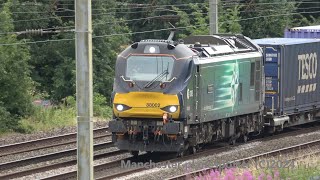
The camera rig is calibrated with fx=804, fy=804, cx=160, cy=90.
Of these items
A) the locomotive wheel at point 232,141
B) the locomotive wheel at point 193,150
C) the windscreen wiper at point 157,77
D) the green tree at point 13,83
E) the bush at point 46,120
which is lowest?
the bush at point 46,120

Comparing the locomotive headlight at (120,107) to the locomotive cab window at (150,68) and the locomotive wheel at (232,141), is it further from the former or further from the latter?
the locomotive wheel at (232,141)

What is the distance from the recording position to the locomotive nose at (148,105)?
61.7 feet

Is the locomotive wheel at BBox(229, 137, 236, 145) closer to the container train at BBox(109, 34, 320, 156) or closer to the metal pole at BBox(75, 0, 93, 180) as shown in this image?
the container train at BBox(109, 34, 320, 156)

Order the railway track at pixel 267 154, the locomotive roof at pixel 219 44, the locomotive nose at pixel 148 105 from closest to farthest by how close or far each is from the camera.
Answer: the railway track at pixel 267 154 → the locomotive nose at pixel 148 105 → the locomotive roof at pixel 219 44

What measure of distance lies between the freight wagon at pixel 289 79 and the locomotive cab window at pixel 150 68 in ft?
20.5

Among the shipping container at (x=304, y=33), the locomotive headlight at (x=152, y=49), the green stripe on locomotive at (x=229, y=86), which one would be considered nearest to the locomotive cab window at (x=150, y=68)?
the locomotive headlight at (x=152, y=49)

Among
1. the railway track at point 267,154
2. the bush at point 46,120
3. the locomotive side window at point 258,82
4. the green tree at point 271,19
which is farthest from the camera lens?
the green tree at point 271,19

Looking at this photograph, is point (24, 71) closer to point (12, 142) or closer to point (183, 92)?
point (12, 142)

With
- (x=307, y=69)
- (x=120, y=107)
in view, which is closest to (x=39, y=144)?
(x=120, y=107)

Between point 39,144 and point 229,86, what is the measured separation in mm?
5781

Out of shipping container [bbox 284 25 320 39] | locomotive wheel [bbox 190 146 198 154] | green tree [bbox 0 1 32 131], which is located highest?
shipping container [bbox 284 25 320 39]

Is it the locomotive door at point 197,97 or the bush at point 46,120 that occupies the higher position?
the locomotive door at point 197,97

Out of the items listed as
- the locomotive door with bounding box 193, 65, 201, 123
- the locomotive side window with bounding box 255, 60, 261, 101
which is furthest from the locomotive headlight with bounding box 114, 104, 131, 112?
the locomotive side window with bounding box 255, 60, 261, 101

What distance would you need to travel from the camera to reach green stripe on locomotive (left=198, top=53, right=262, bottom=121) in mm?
20109
